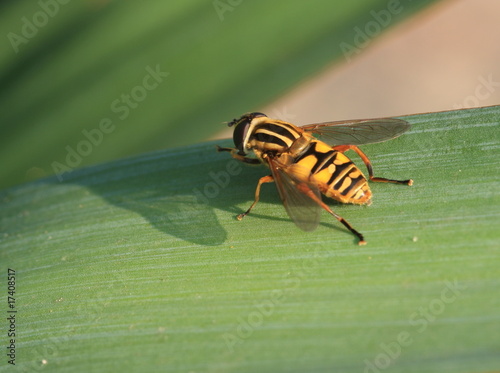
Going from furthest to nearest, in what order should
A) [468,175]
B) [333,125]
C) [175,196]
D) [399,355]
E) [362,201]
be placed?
[333,125] → [175,196] → [362,201] → [468,175] → [399,355]

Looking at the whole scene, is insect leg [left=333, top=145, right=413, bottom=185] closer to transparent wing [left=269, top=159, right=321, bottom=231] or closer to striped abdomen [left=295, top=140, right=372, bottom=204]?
striped abdomen [left=295, top=140, right=372, bottom=204]

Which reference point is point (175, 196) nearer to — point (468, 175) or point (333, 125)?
point (333, 125)

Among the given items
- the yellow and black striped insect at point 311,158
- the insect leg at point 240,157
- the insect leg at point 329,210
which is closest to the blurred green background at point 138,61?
the yellow and black striped insect at point 311,158

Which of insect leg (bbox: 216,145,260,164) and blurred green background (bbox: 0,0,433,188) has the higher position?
blurred green background (bbox: 0,0,433,188)

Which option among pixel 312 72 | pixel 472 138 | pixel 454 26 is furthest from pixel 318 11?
pixel 454 26

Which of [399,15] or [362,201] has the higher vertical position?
[399,15]

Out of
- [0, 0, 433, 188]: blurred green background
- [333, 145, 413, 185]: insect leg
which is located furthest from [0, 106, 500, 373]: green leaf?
[0, 0, 433, 188]: blurred green background

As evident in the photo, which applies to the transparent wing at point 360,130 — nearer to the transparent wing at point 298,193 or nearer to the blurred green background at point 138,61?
the transparent wing at point 298,193
